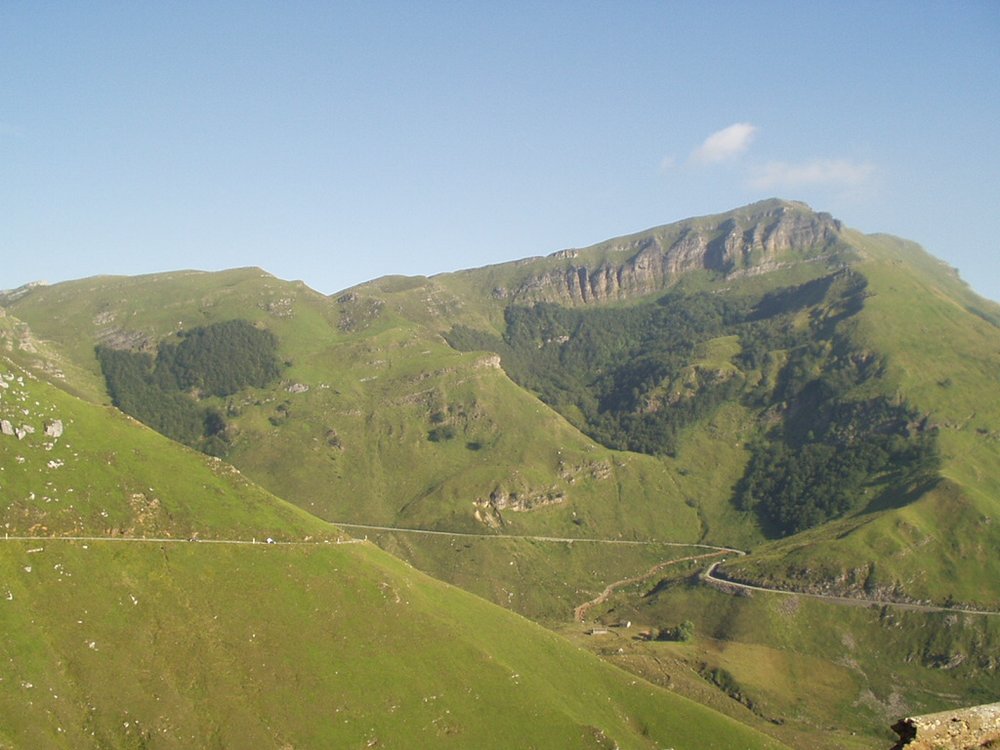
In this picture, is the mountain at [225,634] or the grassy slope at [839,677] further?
the grassy slope at [839,677]

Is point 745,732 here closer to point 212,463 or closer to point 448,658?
point 448,658

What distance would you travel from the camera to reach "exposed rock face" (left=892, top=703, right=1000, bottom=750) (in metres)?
22.8

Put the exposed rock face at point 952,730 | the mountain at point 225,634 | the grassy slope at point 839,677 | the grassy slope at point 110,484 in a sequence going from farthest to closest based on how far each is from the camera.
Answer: the grassy slope at point 839,677 < the grassy slope at point 110,484 < the mountain at point 225,634 < the exposed rock face at point 952,730

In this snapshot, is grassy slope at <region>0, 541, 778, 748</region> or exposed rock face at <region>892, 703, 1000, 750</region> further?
grassy slope at <region>0, 541, 778, 748</region>

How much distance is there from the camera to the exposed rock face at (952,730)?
2275 cm

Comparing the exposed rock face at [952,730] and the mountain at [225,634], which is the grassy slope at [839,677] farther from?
the exposed rock face at [952,730]

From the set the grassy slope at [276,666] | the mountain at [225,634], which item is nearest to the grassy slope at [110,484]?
the mountain at [225,634]

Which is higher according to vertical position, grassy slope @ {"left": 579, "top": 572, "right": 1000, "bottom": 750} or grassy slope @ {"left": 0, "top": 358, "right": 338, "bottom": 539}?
grassy slope @ {"left": 0, "top": 358, "right": 338, "bottom": 539}

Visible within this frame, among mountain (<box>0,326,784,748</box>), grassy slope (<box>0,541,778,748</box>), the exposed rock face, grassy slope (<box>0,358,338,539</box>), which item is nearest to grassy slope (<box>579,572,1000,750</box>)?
mountain (<box>0,326,784,748</box>)

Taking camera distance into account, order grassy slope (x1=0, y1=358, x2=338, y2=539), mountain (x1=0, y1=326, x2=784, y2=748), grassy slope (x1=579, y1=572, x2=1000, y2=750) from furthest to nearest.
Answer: grassy slope (x1=579, y1=572, x2=1000, y2=750), grassy slope (x1=0, y1=358, x2=338, y2=539), mountain (x1=0, y1=326, x2=784, y2=748)

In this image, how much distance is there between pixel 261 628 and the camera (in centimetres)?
10619

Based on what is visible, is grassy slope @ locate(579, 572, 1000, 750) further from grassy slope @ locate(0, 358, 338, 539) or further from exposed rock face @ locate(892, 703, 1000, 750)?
exposed rock face @ locate(892, 703, 1000, 750)

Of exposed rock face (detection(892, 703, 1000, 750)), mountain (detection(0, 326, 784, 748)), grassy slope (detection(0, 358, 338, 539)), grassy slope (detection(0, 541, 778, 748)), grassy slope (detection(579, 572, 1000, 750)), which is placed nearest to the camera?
exposed rock face (detection(892, 703, 1000, 750))

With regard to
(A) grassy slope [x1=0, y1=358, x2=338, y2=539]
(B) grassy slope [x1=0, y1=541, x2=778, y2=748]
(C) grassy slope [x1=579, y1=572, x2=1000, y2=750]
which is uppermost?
(A) grassy slope [x1=0, y1=358, x2=338, y2=539]
